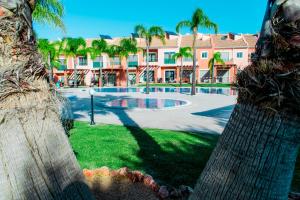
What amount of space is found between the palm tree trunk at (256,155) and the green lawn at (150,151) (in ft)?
11.2

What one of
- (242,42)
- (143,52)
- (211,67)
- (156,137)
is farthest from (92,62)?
(156,137)

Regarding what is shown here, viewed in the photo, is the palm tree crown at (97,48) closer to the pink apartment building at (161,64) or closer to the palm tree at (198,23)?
the pink apartment building at (161,64)

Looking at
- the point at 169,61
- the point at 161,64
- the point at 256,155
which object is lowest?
the point at 256,155

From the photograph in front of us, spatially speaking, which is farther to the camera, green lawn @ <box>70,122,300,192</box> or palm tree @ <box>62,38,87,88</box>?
palm tree @ <box>62,38,87,88</box>

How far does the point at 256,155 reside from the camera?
179 centimetres

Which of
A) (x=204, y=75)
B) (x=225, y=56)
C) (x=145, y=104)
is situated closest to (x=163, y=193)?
(x=145, y=104)

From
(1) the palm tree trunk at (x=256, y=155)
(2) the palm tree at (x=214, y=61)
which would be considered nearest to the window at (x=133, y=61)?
(2) the palm tree at (x=214, y=61)

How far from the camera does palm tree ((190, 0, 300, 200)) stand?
1612 mm

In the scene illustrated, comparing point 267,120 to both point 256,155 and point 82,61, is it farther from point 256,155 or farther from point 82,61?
point 82,61

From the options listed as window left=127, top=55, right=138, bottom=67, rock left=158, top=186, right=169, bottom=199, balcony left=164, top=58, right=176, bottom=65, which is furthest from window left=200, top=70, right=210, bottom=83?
rock left=158, top=186, right=169, bottom=199

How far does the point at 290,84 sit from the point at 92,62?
52881mm

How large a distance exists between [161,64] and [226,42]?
13.6 m

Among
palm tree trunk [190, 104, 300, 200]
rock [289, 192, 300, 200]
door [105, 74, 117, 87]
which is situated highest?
door [105, 74, 117, 87]

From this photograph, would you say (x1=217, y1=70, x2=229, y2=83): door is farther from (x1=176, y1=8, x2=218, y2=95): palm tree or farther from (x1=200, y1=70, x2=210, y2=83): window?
(x1=176, y1=8, x2=218, y2=95): palm tree
